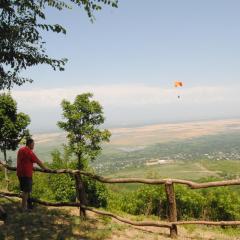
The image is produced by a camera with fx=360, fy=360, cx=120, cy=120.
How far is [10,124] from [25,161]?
23.7m

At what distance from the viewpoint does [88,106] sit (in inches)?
1499

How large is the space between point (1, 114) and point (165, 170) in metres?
160

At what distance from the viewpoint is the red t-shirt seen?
1049 cm

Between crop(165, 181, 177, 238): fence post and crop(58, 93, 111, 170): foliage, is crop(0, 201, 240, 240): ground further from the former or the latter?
crop(58, 93, 111, 170): foliage

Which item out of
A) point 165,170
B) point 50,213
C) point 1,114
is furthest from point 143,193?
point 165,170

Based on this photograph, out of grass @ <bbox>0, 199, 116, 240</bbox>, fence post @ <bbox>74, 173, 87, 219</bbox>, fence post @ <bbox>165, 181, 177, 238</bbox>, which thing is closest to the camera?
grass @ <bbox>0, 199, 116, 240</bbox>

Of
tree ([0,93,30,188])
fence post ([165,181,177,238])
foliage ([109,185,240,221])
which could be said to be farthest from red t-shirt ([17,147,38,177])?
tree ([0,93,30,188])

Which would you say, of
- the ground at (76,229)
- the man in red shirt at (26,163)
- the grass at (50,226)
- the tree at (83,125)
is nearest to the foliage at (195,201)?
the tree at (83,125)

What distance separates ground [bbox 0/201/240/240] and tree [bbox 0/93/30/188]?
22515 mm

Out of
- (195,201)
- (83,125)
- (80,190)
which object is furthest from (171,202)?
(83,125)

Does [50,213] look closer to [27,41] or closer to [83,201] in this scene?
[83,201]

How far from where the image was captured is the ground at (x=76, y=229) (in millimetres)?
9047

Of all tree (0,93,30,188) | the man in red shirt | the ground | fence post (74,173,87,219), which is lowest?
the ground

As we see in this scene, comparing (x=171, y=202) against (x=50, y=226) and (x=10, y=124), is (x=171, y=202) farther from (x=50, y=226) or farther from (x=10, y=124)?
(x=10, y=124)
